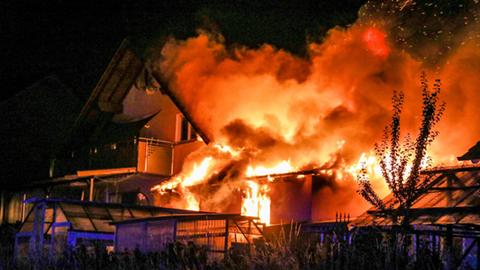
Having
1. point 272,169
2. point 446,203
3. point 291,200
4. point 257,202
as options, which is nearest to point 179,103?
point 272,169

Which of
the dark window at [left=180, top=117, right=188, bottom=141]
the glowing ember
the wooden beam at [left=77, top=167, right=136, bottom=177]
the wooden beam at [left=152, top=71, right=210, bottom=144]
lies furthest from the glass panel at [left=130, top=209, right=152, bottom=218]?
the dark window at [left=180, top=117, right=188, bottom=141]

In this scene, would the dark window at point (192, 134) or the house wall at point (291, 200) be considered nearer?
the house wall at point (291, 200)

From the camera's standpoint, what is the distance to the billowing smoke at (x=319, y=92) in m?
27.2

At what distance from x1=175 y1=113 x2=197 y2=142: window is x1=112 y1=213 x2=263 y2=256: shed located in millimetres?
13621

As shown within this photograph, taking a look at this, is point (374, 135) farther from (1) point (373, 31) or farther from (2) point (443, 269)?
(2) point (443, 269)

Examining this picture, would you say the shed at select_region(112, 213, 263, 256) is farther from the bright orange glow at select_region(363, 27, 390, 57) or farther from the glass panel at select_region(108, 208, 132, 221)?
the bright orange glow at select_region(363, 27, 390, 57)

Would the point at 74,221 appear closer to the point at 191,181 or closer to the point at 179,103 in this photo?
the point at 191,181

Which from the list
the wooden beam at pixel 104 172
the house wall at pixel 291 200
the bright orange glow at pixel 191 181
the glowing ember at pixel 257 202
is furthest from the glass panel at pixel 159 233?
the wooden beam at pixel 104 172

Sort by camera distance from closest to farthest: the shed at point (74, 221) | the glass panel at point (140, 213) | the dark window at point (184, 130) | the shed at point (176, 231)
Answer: the shed at point (176, 231) → the shed at point (74, 221) → the glass panel at point (140, 213) → the dark window at point (184, 130)

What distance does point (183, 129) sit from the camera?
35594 mm

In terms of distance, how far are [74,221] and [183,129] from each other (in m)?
11.3

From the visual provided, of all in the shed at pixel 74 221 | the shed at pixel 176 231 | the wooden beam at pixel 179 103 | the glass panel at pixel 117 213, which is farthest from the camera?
the wooden beam at pixel 179 103

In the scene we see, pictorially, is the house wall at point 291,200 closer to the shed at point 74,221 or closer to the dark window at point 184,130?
the shed at point 74,221

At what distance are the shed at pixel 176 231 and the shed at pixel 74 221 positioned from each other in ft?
10.9
